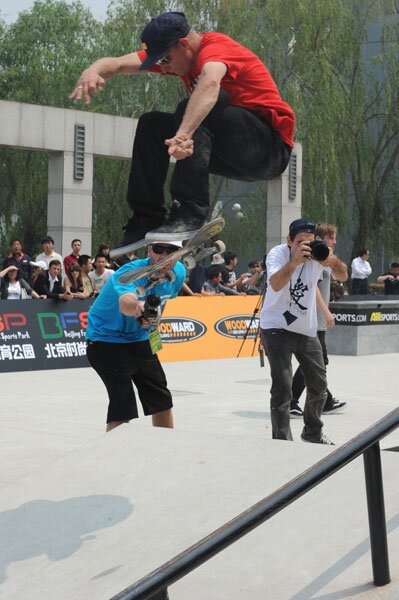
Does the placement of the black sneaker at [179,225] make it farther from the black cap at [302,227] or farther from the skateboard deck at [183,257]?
the black cap at [302,227]

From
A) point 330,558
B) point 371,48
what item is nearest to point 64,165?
point 330,558

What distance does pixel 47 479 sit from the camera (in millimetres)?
5840

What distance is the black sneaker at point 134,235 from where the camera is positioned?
16.1 feet

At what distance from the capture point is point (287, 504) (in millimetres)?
3637

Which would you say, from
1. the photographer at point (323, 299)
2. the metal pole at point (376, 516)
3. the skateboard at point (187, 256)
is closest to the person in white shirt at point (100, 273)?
the photographer at point (323, 299)

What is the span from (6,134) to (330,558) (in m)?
16.6

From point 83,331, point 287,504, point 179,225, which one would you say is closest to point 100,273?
point 83,331

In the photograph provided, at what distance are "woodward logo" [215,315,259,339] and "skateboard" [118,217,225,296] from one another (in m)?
11.6

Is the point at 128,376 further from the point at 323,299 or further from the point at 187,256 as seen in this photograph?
the point at 323,299

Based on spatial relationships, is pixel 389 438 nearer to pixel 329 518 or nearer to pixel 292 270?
pixel 292 270

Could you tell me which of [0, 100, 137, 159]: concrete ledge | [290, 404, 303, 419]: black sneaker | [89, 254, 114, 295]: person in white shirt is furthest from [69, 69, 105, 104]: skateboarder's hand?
[0, 100, 137, 159]: concrete ledge

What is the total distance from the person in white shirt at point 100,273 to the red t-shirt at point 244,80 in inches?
365

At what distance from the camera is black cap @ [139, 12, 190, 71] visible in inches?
177

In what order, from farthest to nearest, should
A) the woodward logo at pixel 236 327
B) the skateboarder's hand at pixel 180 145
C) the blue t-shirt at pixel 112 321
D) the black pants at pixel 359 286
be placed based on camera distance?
the black pants at pixel 359 286 < the woodward logo at pixel 236 327 < the blue t-shirt at pixel 112 321 < the skateboarder's hand at pixel 180 145
